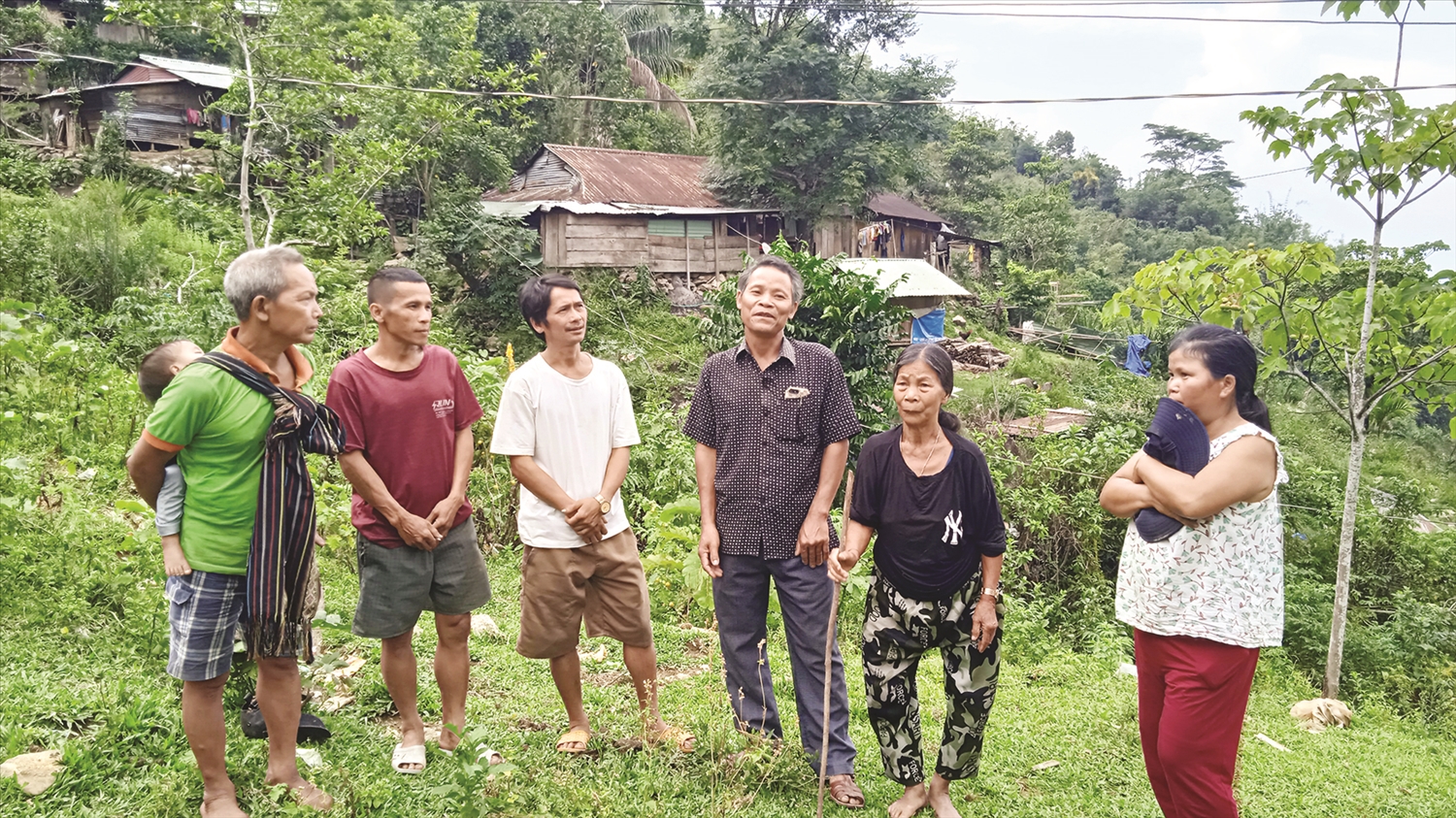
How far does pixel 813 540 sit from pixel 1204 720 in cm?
124

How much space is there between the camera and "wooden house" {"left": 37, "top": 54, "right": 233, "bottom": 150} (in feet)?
66.9

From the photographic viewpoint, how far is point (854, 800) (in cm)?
298

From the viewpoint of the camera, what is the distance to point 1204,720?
2375mm

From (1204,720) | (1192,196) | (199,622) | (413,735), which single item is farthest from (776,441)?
(1192,196)

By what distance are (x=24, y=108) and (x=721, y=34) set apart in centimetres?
1735

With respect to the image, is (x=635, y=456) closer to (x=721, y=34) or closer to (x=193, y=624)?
(x=193, y=624)

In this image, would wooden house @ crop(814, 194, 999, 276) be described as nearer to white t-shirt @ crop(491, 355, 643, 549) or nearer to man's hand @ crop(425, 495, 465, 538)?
white t-shirt @ crop(491, 355, 643, 549)

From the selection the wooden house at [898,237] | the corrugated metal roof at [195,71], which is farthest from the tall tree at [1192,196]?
the corrugated metal roof at [195,71]

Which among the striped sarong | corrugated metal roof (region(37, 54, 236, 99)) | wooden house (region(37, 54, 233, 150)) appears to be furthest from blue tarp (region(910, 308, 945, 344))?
the striped sarong

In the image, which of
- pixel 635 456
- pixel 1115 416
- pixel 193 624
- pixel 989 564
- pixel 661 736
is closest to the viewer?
→ pixel 193 624

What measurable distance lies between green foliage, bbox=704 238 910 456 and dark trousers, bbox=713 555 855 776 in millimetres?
3967

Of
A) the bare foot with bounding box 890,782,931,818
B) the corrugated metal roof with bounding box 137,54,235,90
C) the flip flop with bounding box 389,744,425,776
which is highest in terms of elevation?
the corrugated metal roof with bounding box 137,54,235,90

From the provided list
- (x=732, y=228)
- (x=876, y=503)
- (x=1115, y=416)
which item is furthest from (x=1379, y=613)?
(x=732, y=228)

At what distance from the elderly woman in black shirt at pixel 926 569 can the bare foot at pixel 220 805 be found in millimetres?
1954
